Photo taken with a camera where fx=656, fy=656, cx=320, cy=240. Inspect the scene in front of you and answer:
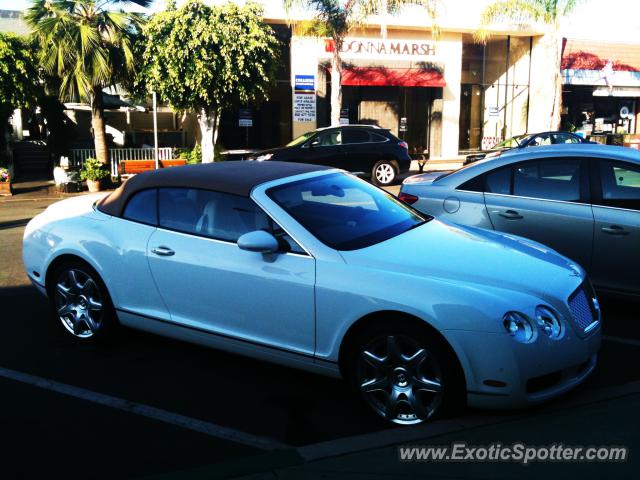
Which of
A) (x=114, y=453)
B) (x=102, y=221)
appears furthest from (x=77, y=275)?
(x=114, y=453)

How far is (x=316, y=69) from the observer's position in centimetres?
2527

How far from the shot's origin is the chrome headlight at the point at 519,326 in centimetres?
361

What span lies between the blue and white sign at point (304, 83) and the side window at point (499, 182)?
19330 millimetres

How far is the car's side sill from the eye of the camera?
4.20 metres

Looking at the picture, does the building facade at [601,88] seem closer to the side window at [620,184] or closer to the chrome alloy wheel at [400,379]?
the side window at [620,184]

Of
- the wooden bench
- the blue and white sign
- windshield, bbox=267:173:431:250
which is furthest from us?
the blue and white sign

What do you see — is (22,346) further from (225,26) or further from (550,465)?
(225,26)

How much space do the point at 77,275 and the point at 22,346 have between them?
0.75 meters

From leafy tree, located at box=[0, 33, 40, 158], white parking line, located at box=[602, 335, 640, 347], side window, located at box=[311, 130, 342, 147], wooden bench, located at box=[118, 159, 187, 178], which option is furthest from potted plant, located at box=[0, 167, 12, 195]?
white parking line, located at box=[602, 335, 640, 347]

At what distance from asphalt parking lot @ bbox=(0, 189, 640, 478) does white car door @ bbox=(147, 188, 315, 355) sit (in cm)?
44

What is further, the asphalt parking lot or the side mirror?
the side mirror

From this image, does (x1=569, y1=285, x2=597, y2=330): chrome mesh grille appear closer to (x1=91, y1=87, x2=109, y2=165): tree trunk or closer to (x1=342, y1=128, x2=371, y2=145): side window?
(x1=342, y1=128, x2=371, y2=145): side window

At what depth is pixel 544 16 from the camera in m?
25.4

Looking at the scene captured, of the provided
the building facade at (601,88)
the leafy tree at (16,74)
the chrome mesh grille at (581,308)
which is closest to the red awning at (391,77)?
the building facade at (601,88)
